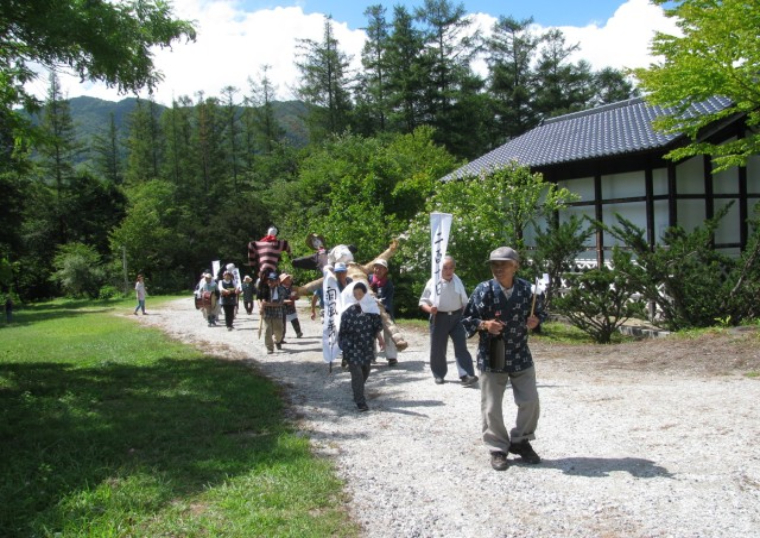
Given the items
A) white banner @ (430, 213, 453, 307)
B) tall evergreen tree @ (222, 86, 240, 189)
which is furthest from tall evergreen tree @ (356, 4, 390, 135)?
white banner @ (430, 213, 453, 307)

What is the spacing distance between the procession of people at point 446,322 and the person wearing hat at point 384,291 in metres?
0.02

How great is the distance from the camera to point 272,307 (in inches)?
461

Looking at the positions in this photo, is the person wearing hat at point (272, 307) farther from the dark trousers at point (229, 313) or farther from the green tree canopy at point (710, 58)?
the green tree canopy at point (710, 58)

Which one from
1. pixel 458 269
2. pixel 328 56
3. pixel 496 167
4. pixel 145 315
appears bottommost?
pixel 145 315

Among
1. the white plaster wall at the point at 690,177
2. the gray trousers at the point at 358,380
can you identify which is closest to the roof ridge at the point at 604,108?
the white plaster wall at the point at 690,177

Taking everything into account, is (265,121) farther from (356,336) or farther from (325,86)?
(356,336)

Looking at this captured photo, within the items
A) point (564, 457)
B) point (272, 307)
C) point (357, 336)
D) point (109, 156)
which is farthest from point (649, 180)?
point (109, 156)

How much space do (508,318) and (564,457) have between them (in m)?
1.23

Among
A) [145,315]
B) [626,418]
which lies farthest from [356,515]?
[145,315]

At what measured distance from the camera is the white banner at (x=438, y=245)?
8172 mm

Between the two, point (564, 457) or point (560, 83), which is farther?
point (560, 83)

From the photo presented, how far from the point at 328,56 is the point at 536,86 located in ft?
48.8

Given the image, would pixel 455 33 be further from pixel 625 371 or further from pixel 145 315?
pixel 625 371

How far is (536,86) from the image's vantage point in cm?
4516
